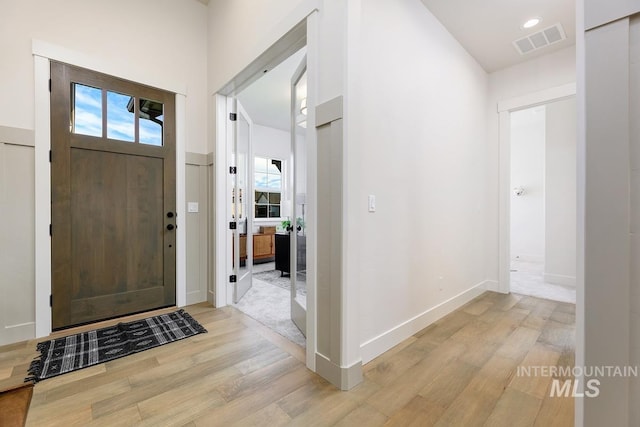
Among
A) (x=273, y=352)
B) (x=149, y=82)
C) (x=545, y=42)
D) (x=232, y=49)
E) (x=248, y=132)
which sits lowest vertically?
(x=273, y=352)

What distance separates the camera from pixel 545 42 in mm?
3219

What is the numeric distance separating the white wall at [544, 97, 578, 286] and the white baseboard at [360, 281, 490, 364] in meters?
1.86

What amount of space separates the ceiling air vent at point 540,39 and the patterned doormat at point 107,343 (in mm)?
4704

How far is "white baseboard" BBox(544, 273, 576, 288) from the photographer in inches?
159

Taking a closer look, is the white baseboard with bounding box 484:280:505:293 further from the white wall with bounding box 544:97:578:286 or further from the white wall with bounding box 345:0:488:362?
the white wall with bounding box 544:97:578:286

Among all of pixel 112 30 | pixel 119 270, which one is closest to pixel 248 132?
pixel 112 30

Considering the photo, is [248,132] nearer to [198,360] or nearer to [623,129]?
[198,360]

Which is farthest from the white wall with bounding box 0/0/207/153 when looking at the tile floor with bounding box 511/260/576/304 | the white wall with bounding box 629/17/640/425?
the tile floor with bounding box 511/260/576/304

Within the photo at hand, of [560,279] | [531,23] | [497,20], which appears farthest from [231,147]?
[560,279]

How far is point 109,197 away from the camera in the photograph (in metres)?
2.78

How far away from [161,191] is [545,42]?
188 inches

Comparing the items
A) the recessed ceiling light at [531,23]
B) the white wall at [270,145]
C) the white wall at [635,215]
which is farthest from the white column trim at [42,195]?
the recessed ceiling light at [531,23]

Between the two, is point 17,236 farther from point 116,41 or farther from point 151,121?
point 116,41

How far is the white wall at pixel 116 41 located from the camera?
92.2 inches
